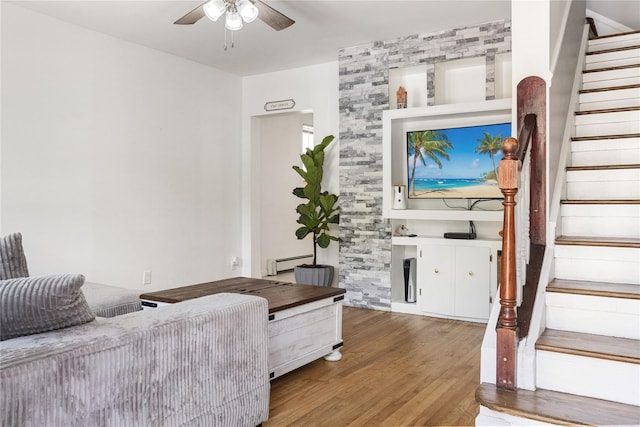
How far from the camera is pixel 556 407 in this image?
74.6 inches

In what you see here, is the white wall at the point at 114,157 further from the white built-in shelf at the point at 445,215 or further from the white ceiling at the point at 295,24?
the white built-in shelf at the point at 445,215

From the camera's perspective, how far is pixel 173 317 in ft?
6.92

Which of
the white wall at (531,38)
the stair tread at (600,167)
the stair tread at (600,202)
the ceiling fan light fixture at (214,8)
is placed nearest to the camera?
the white wall at (531,38)

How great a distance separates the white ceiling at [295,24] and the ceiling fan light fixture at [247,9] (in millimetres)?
939

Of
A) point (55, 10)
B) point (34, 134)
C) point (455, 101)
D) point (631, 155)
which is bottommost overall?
point (631, 155)

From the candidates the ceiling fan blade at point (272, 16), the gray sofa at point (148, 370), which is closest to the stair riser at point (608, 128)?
the ceiling fan blade at point (272, 16)

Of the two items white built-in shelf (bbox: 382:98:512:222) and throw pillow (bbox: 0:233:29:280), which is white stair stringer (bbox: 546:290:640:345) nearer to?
white built-in shelf (bbox: 382:98:512:222)

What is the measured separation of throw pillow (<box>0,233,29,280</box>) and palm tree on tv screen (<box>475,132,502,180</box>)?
392 cm

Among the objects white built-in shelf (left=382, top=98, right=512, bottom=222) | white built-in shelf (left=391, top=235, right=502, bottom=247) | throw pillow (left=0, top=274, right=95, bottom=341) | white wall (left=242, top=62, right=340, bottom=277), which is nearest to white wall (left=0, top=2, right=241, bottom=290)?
white wall (left=242, top=62, right=340, bottom=277)

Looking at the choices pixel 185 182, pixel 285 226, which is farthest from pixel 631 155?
pixel 285 226

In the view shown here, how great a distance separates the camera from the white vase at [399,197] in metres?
5.11

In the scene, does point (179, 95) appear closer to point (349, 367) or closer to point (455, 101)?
point (455, 101)

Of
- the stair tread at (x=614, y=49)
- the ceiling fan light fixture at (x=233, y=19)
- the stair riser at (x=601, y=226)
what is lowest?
the stair riser at (x=601, y=226)

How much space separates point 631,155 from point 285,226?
5.66 metres
